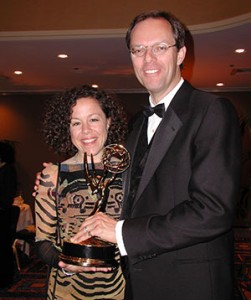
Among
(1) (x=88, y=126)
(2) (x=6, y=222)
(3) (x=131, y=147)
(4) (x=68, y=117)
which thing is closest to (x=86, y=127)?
(1) (x=88, y=126)

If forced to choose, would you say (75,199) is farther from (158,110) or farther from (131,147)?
(158,110)

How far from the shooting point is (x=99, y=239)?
70.6 inches

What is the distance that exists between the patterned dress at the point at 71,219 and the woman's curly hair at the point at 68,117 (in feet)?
0.85

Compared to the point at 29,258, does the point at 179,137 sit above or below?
above

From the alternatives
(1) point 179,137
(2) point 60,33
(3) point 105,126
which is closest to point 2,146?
(2) point 60,33

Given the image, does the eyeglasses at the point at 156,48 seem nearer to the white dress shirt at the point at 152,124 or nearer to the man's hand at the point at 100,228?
the white dress shirt at the point at 152,124

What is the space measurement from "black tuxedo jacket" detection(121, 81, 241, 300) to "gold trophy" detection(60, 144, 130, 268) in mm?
108

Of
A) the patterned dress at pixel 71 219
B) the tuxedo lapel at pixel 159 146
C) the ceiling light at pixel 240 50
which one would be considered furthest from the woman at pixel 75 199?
the ceiling light at pixel 240 50

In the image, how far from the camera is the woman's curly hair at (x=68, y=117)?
6.82 feet

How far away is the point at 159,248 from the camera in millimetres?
1608

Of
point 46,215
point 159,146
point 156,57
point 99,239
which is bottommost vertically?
point 99,239

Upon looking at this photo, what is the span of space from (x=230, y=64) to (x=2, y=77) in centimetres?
498

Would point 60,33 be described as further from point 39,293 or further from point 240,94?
point 240,94

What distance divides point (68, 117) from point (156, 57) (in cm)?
54
